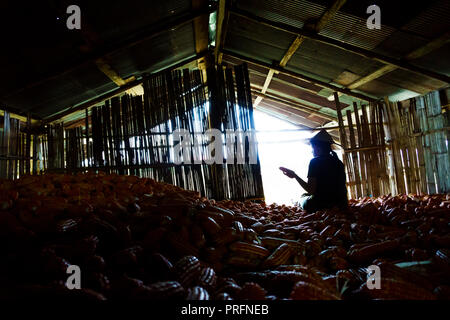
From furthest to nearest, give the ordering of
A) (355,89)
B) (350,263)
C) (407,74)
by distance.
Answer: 1. (355,89)
2. (407,74)
3. (350,263)

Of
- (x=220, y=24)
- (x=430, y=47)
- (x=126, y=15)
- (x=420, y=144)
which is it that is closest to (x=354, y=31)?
(x=430, y=47)

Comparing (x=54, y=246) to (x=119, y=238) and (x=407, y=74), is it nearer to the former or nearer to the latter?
(x=119, y=238)

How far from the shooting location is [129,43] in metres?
5.28

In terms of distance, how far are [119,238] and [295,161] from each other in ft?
57.2

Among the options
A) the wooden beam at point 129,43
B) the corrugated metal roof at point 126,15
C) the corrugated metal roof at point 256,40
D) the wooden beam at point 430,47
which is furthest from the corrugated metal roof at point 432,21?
the corrugated metal roof at point 126,15

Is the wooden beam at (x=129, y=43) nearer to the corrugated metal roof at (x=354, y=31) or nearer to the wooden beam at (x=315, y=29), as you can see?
the wooden beam at (x=315, y=29)

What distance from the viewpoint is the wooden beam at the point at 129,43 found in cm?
508

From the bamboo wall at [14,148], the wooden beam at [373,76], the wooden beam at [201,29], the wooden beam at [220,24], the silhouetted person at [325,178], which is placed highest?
the wooden beam at [201,29]

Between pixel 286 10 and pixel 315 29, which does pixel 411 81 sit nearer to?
pixel 315 29

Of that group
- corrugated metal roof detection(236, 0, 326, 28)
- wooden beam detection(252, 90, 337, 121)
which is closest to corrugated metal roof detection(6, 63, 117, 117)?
corrugated metal roof detection(236, 0, 326, 28)

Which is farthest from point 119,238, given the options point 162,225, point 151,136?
point 151,136

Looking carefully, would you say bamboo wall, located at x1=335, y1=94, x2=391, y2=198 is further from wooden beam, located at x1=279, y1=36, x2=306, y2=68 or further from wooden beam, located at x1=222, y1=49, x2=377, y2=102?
wooden beam, located at x1=279, y1=36, x2=306, y2=68

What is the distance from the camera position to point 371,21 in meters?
4.52

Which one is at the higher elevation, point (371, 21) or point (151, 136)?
point (371, 21)
